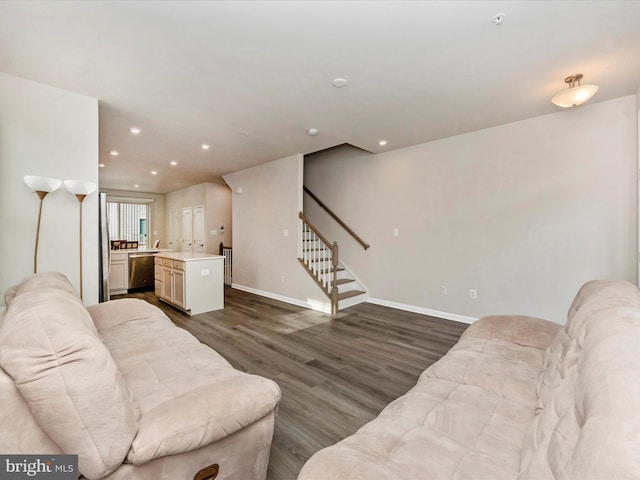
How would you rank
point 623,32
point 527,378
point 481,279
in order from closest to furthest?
point 527,378, point 623,32, point 481,279

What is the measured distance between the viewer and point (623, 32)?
1988 millimetres

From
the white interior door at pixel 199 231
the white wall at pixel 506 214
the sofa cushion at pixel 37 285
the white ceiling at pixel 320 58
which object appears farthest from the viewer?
the white interior door at pixel 199 231

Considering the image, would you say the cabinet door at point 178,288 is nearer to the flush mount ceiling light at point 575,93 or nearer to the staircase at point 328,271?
the staircase at point 328,271

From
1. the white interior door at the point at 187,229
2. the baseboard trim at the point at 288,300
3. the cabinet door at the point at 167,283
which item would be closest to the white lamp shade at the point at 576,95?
the baseboard trim at the point at 288,300

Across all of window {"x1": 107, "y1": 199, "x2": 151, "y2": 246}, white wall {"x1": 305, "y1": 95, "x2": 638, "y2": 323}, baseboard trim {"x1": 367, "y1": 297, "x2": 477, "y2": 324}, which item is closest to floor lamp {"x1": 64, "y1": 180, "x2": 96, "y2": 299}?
white wall {"x1": 305, "y1": 95, "x2": 638, "y2": 323}

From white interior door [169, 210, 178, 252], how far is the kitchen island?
479 centimetres

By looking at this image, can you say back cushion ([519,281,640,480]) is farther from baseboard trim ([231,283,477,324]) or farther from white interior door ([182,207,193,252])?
white interior door ([182,207,193,252])

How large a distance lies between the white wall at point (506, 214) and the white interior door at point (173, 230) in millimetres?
6756

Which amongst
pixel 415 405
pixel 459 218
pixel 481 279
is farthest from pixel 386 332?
pixel 415 405

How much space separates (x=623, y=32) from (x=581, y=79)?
651 millimetres

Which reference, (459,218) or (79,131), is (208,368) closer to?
(79,131)

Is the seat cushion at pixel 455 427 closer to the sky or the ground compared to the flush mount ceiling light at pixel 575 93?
closer to the ground

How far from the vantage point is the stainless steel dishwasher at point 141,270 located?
620 cm

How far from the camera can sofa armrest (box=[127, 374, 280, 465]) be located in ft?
3.33
